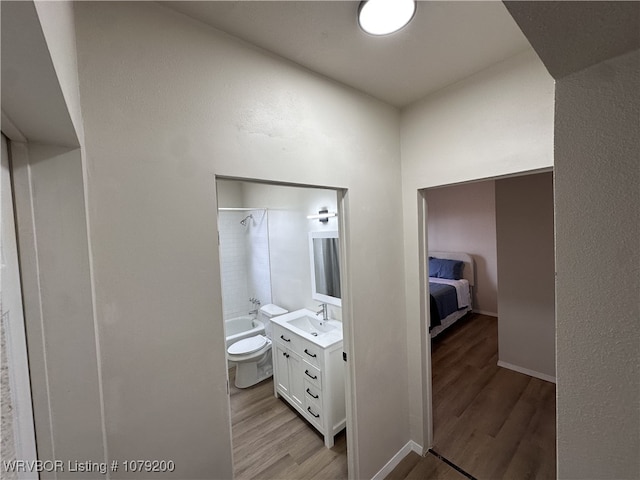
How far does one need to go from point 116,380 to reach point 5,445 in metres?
0.32

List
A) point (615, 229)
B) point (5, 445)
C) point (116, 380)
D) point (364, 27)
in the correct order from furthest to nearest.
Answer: point (364, 27) < point (116, 380) < point (5, 445) < point (615, 229)

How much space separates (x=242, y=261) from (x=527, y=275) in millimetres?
3813

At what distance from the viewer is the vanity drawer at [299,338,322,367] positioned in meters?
2.12

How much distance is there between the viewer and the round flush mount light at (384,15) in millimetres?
1046

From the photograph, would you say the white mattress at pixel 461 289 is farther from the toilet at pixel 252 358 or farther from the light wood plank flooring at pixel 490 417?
the toilet at pixel 252 358

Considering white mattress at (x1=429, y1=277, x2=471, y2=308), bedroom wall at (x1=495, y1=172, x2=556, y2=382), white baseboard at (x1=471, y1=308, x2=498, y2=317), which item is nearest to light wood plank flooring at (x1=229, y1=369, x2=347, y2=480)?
bedroom wall at (x1=495, y1=172, x2=556, y2=382)

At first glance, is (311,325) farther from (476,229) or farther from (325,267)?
(476,229)

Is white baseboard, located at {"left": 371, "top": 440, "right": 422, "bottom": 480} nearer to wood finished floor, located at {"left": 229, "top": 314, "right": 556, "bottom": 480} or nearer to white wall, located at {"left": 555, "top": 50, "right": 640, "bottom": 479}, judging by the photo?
wood finished floor, located at {"left": 229, "top": 314, "right": 556, "bottom": 480}

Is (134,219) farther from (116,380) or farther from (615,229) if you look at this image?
(615,229)

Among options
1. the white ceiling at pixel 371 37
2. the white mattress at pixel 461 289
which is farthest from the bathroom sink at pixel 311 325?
the white mattress at pixel 461 289

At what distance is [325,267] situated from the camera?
264 centimetres

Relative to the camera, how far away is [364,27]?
1.15 meters

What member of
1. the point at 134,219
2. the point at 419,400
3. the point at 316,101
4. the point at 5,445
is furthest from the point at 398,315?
the point at 5,445

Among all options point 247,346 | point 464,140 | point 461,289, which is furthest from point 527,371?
point 247,346
